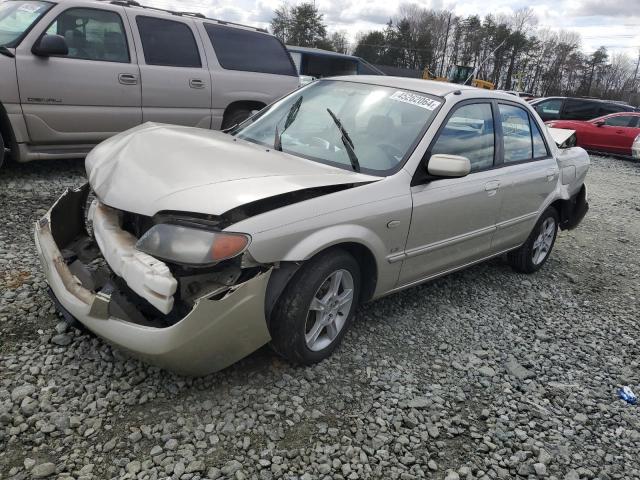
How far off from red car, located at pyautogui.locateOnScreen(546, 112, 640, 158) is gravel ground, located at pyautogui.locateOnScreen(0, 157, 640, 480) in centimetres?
1262

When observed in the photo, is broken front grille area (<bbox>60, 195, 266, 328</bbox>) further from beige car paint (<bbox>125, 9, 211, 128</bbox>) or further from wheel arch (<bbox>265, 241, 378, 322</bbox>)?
beige car paint (<bbox>125, 9, 211, 128</bbox>)

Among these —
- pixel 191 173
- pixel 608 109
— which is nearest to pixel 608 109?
pixel 608 109

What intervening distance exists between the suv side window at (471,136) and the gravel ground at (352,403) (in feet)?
3.77

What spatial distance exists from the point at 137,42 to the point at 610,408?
221 inches

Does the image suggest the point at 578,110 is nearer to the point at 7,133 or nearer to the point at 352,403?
the point at 7,133

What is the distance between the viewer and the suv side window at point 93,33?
532 centimetres

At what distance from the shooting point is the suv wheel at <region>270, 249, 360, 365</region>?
269 centimetres

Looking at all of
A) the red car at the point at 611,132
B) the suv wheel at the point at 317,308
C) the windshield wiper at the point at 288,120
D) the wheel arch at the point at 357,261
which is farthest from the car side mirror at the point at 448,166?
the red car at the point at 611,132

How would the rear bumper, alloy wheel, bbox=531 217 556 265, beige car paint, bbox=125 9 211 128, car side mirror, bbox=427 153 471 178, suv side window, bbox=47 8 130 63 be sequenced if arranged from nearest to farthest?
car side mirror, bbox=427 153 471 178 < alloy wheel, bbox=531 217 556 265 < suv side window, bbox=47 8 130 63 < the rear bumper < beige car paint, bbox=125 9 211 128

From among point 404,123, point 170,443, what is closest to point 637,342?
point 404,123

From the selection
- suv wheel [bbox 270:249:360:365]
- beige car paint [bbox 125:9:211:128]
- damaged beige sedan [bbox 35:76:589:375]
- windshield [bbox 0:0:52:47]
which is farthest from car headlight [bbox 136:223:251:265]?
beige car paint [bbox 125:9:211:128]

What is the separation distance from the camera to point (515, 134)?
4.34 metres

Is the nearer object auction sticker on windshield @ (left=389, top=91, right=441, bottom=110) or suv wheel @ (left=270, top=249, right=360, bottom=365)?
suv wheel @ (left=270, top=249, right=360, bottom=365)

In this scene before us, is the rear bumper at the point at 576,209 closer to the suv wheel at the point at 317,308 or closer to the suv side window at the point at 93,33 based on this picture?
the suv wheel at the point at 317,308
